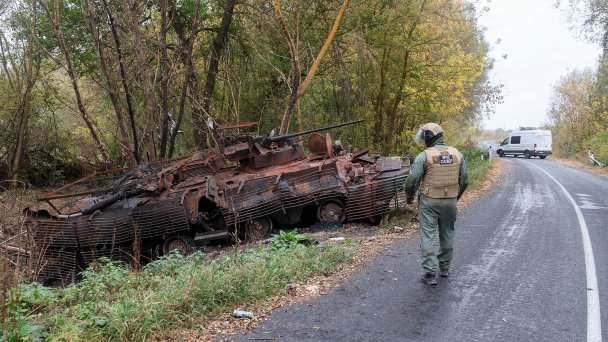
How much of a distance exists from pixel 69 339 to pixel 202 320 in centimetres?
117

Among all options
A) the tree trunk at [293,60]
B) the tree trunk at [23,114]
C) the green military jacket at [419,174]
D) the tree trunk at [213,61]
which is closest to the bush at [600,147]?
the tree trunk at [293,60]

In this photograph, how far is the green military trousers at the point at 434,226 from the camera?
5863 mm

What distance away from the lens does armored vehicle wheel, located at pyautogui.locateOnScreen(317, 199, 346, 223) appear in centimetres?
1058

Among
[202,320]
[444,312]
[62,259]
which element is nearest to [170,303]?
[202,320]

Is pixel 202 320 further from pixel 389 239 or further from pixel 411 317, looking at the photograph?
pixel 389 239

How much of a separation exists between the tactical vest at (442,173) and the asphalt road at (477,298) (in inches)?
41.8

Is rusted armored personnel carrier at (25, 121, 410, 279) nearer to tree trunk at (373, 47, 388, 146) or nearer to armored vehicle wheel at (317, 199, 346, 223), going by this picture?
armored vehicle wheel at (317, 199, 346, 223)

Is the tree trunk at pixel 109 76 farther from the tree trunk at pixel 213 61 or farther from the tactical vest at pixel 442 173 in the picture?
the tactical vest at pixel 442 173

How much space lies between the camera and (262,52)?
17.5 m

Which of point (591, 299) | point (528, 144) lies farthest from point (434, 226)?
point (528, 144)

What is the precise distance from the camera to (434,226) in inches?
234

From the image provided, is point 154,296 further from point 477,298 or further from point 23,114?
point 23,114

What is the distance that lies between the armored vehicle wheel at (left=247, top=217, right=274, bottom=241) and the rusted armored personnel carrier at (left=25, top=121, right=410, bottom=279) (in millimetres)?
20

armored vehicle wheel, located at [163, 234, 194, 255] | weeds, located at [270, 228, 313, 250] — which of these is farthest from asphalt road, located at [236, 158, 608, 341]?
armored vehicle wheel, located at [163, 234, 194, 255]
